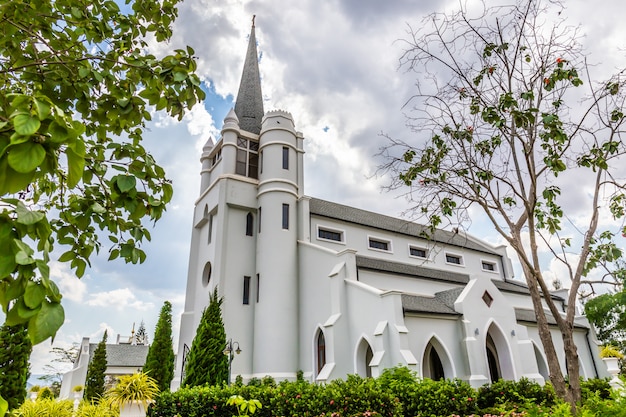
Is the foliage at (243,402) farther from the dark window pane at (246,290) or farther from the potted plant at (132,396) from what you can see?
the dark window pane at (246,290)

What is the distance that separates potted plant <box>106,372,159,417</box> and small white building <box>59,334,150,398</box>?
88.8 feet

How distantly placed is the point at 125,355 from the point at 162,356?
23677 millimetres

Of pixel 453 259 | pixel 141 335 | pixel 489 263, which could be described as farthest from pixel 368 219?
pixel 141 335

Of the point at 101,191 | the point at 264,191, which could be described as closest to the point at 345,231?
the point at 264,191

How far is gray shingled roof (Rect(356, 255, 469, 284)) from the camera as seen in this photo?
20.7 metres

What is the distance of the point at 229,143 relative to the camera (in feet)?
75.4

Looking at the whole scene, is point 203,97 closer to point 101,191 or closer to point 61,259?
point 101,191

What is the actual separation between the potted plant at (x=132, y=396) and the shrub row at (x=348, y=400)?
1.27ft

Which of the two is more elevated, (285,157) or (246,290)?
(285,157)

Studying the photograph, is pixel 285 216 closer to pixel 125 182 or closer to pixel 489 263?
pixel 489 263

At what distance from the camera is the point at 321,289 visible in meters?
18.8

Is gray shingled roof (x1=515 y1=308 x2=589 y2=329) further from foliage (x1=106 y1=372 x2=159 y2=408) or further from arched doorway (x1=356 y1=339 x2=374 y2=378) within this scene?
foliage (x1=106 y1=372 x2=159 y2=408)

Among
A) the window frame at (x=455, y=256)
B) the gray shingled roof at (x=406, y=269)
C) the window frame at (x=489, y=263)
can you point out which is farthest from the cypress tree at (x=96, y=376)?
the window frame at (x=489, y=263)

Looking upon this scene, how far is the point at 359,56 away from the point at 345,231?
15301mm
